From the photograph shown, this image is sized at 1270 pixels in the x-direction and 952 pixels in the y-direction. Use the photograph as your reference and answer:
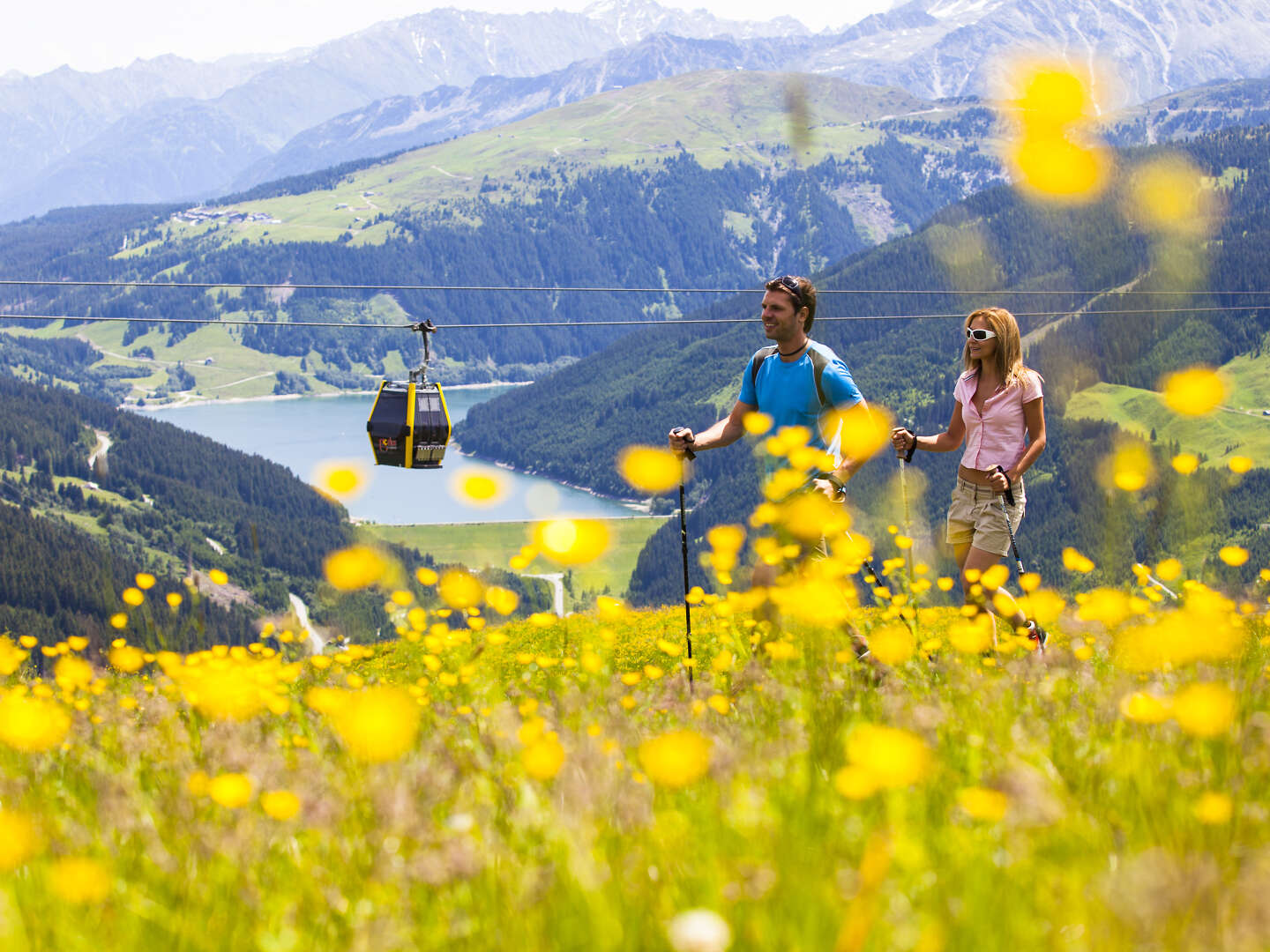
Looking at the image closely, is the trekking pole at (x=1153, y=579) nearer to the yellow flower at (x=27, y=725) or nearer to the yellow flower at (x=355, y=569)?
the yellow flower at (x=355, y=569)

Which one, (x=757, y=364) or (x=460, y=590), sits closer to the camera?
(x=460, y=590)

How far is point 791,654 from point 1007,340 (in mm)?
3920

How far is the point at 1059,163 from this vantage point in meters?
112

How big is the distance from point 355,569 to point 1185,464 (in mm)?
2649

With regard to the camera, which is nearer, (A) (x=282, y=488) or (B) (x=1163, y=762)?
(B) (x=1163, y=762)

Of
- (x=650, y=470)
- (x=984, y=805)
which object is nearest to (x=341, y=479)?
(x=650, y=470)

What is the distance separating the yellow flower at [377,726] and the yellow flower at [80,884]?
54 centimetres

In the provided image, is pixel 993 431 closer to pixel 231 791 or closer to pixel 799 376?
pixel 799 376

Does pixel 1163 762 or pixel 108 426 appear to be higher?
pixel 1163 762

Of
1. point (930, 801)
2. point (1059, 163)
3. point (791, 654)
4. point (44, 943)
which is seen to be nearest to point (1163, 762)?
point (930, 801)

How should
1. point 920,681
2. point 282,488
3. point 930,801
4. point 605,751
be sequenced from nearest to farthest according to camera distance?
point 930,801 → point 605,751 → point 920,681 → point 282,488

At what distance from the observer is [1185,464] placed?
3416 mm

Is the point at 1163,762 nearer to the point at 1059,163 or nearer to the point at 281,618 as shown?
the point at 281,618

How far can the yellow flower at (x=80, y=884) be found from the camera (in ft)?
5.86
